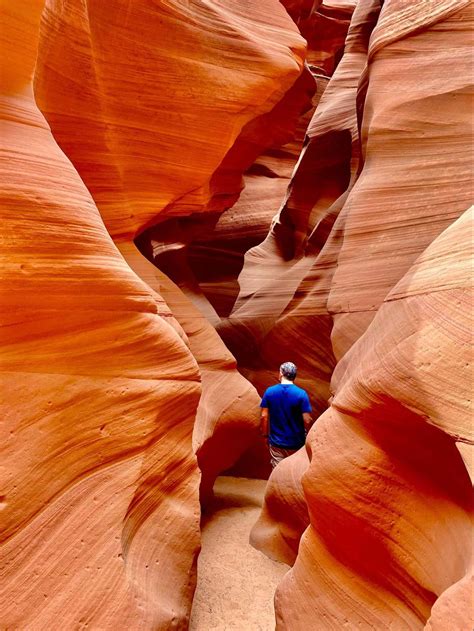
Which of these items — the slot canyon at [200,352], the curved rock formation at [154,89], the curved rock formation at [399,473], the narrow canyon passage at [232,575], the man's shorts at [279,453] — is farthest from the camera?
the man's shorts at [279,453]

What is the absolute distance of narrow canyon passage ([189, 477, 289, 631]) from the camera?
379 cm

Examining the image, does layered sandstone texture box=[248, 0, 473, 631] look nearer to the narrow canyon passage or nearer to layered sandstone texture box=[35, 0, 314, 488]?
the narrow canyon passage

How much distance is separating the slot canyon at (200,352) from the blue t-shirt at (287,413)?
0.34 m

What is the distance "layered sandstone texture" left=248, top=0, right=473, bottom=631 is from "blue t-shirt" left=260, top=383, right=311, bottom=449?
15.3 inches

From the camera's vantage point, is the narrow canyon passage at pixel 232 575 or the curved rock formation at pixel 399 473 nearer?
the curved rock formation at pixel 399 473

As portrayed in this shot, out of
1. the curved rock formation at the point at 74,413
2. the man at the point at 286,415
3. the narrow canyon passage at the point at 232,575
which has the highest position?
the curved rock formation at the point at 74,413

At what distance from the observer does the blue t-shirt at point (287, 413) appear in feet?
17.1

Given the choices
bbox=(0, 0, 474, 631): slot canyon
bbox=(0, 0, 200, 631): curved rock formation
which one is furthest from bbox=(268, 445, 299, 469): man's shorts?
bbox=(0, 0, 200, 631): curved rock formation

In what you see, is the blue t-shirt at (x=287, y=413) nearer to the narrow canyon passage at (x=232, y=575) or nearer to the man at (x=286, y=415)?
the man at (x=286, y=415)

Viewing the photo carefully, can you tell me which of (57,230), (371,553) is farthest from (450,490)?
(57,230)

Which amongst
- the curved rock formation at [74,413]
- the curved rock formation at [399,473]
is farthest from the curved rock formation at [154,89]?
the curved rock formation at [399,473]

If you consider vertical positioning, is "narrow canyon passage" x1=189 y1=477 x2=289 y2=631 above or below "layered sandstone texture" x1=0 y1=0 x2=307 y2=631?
below

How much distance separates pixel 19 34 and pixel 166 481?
2.71m

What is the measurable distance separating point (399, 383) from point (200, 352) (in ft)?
11.7
